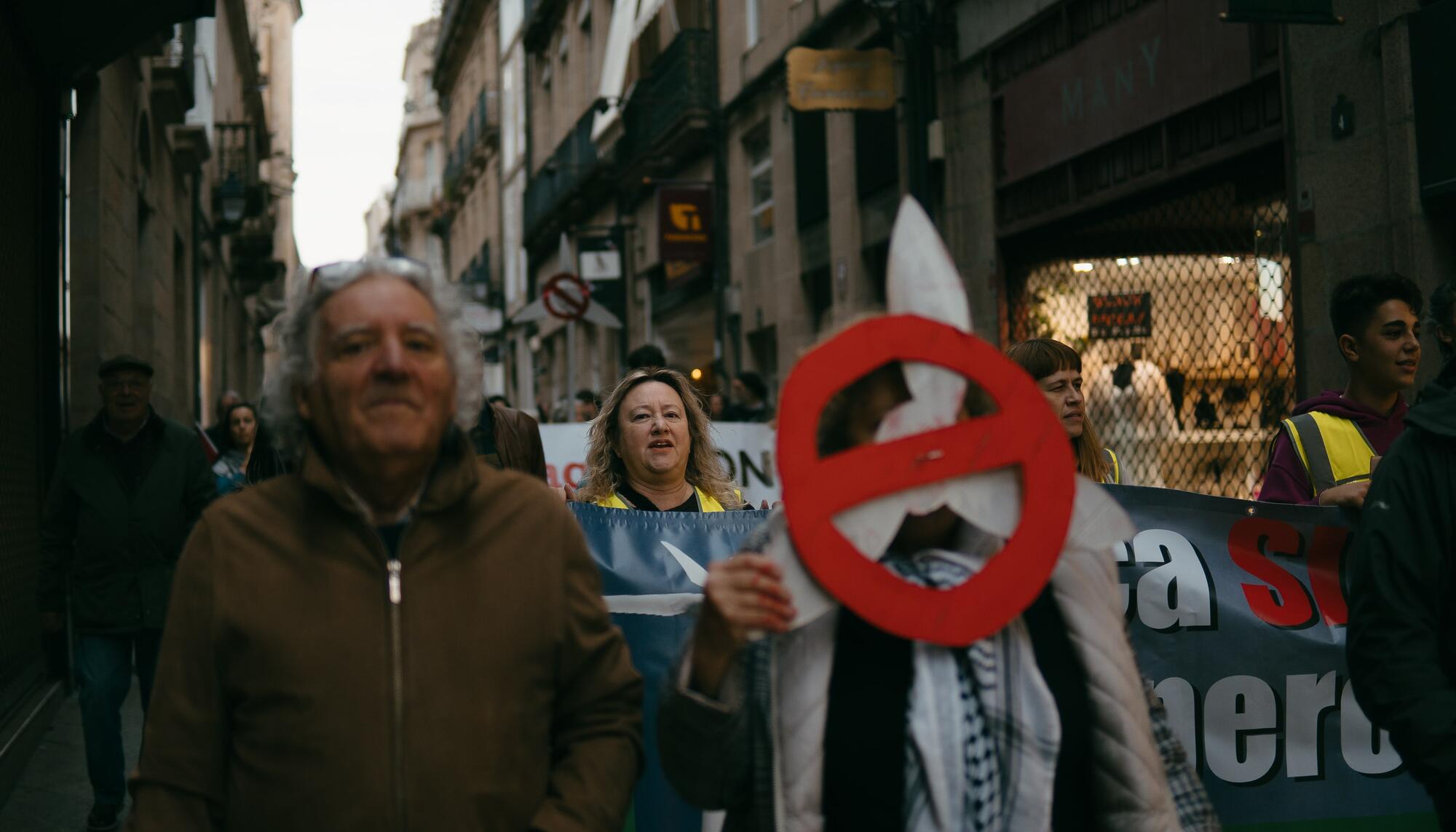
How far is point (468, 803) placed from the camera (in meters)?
2.24

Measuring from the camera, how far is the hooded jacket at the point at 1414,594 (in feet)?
9.09

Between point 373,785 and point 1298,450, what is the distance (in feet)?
10.2

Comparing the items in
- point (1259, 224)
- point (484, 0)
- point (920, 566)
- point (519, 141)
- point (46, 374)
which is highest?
point (484, 0)

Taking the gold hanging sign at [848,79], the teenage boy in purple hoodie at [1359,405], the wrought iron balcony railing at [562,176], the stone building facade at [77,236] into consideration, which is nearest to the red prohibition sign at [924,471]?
the teenage boy in purple hoodie at [1359,405]

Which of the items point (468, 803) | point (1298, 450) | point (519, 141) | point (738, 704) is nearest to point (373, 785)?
point (468, 803)

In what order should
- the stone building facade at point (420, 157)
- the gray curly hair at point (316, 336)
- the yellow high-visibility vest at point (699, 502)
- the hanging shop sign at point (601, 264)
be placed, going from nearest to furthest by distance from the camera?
1. the gray curly hair at point (316, 336)
2. the yellow high-visibility vest at point (699, 502)
3. the hanging shop sign at point (601, 264)
4. the stone building facade at point (420, 157)

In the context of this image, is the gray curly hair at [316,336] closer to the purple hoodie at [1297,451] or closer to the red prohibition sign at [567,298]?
the purple hoodie at [1297,451]

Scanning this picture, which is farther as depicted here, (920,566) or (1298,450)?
(1298,450)

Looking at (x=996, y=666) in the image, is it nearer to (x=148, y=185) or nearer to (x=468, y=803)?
(x=468, y=803)

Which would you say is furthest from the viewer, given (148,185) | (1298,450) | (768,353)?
(768,353)

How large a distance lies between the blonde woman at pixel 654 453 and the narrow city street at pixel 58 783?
220 centimetres

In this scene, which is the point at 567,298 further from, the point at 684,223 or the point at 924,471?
the point at 924,471

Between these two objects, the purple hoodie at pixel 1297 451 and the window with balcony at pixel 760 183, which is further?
the window with balcony at pixel 760 183

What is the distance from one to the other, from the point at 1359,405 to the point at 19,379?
747 cm
